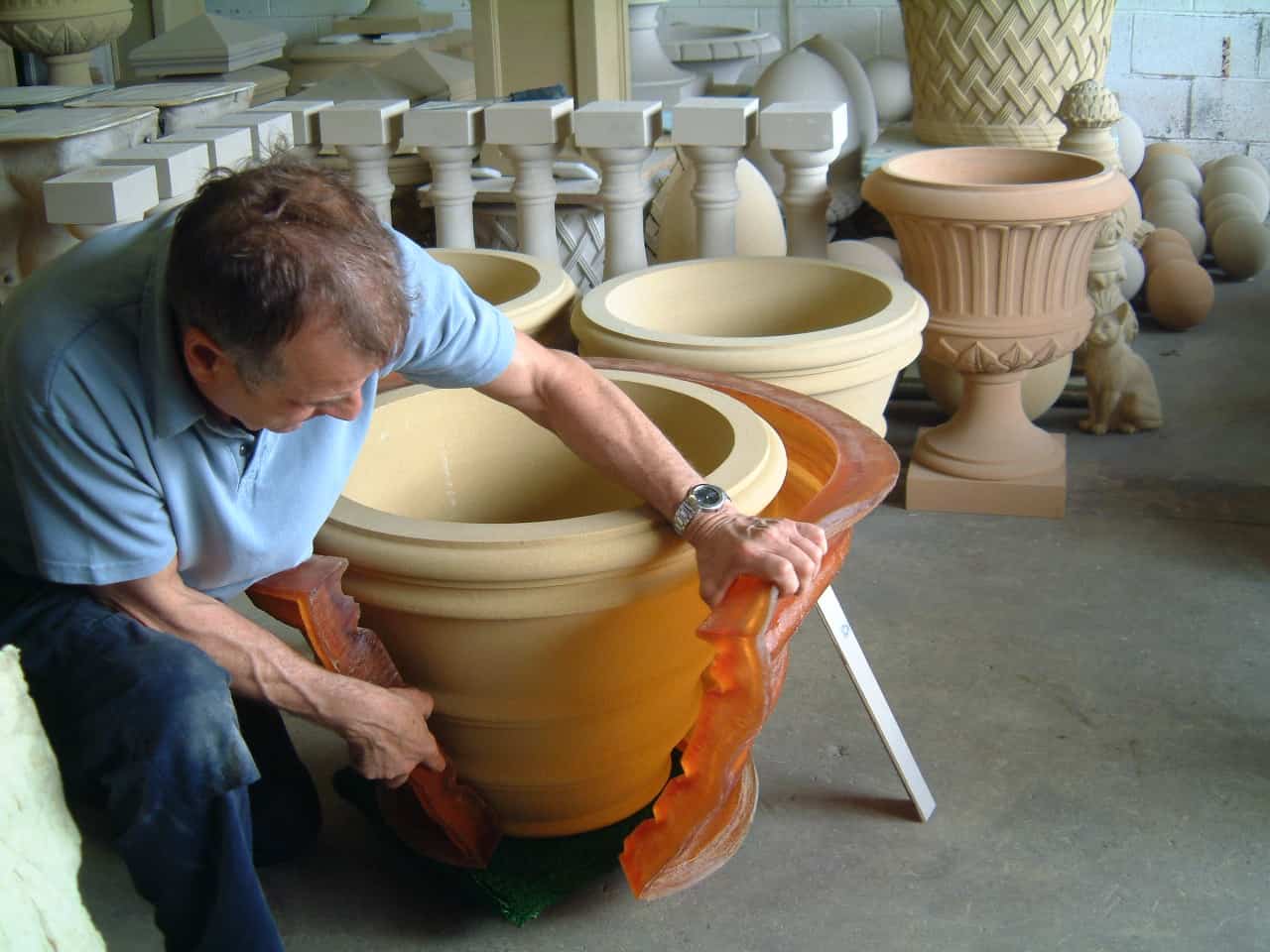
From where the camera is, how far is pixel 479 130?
3.06m

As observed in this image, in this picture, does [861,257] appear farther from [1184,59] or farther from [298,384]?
[1184,59]

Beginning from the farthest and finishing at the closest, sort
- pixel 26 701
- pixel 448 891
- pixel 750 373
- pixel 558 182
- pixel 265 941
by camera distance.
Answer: pixel 558 182, pixel 750 373, pixel 448 891, pixel 265 941, pixel 26 701

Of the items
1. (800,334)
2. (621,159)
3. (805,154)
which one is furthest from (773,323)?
(621,159)

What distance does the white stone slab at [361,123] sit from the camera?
9.93 ft

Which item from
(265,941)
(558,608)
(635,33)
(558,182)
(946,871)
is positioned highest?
(635,33)

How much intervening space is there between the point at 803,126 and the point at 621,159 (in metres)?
0.40

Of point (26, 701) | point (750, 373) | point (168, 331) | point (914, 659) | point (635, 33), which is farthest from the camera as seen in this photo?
point (635, 33)

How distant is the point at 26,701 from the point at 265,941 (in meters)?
0.44

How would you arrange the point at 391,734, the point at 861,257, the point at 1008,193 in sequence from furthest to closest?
the point at 861,257 → the point at 1008,193 → the point at 391,734

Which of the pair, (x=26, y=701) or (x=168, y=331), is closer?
(x=26, y=701)

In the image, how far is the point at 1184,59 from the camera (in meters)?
5.70

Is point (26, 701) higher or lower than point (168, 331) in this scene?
lower

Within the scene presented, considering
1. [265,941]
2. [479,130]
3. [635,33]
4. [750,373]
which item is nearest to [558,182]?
[479,130]

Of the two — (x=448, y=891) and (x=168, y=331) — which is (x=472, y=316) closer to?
(x=168, y=331)
